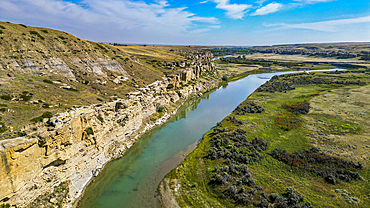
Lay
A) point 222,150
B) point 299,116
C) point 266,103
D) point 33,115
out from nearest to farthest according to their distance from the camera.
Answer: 1. point 33,115
2. point 222,150
3. point 299,116
4. point 266,103

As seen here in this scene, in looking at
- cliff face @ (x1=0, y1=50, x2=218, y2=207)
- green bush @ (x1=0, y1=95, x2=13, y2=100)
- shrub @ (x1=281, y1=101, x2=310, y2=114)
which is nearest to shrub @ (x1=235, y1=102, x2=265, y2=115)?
shrub @ (x1=281, y1=101, x2=310, y2=114)

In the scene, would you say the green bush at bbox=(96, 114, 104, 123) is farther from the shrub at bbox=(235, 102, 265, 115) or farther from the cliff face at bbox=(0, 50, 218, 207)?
the shrub at bbox=(235, 102, 265, 115)

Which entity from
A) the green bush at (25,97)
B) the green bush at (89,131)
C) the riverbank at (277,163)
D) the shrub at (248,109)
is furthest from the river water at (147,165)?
the green bush at (25,97)

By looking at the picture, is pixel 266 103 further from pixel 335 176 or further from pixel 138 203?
pixel 138 203

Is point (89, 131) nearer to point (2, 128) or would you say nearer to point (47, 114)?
point (47, 114)

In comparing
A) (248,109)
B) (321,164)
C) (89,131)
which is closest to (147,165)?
(89,131)

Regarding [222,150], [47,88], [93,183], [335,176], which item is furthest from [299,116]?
[47,88]
